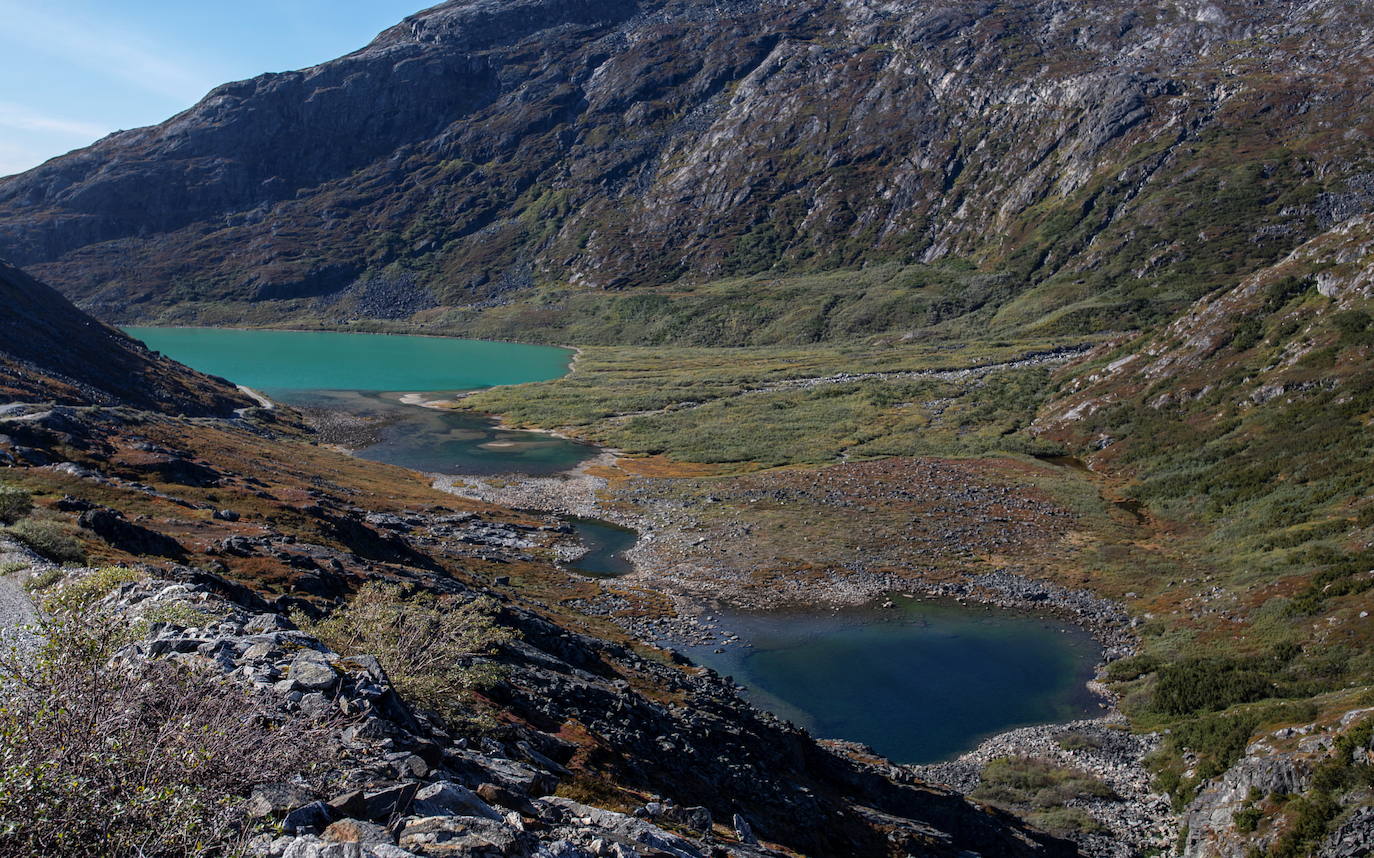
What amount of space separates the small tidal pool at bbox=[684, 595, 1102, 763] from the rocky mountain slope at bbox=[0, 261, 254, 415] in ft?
206

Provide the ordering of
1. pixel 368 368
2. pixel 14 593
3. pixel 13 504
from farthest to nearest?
pixel 368 368 < pixel 13 504 < pixel 14 593

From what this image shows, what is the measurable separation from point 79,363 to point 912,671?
9439 cm

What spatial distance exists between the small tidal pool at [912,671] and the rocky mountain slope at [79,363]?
6284 cm

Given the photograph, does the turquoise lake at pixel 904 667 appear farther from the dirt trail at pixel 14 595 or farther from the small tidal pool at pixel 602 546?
the dirt trail at pixel 14 595

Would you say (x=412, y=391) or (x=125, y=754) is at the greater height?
(x=125, y=754)

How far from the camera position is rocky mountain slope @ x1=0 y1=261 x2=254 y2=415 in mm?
73875

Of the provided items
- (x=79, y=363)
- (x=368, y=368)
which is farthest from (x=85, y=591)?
(x=368, y=368)

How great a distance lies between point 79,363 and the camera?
8881 centimetres

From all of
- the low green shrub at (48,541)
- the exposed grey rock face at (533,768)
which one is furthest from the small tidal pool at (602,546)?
the low green shrub at (48,541)

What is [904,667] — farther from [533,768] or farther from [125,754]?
[125,754]

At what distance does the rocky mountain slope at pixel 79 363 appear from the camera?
73875 mm

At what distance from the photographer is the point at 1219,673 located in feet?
113

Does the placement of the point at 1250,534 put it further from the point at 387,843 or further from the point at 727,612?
the point at 387,843

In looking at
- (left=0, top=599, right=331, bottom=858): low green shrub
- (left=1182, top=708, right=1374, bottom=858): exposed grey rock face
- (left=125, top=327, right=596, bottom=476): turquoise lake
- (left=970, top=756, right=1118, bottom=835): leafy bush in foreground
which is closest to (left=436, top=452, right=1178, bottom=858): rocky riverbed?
(left=970, top=756, right=1118, bottom=835): leafy bush in foreground
